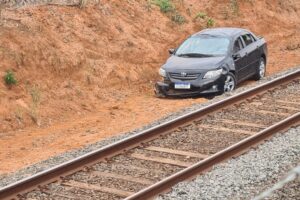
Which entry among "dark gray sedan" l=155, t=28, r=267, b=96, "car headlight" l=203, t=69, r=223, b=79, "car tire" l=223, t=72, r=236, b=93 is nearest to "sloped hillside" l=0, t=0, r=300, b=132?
"dark gray sedan" l=155, t=28, r=267, b=96

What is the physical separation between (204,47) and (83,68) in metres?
3.82

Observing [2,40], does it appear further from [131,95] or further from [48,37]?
[131,95]

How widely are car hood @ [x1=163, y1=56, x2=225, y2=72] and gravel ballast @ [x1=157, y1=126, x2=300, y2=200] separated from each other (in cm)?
491

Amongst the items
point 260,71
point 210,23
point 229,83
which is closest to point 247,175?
point 229,83

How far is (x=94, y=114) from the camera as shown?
1564cm

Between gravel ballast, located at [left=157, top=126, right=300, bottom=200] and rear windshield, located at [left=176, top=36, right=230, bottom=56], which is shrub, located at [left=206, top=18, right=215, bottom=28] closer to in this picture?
rear windshield, located at [left=176, top=36, right=230, bottom=56]

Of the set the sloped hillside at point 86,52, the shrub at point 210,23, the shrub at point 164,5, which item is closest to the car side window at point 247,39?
the sloped hillside at point 86,52

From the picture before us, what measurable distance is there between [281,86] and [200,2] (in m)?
10.8

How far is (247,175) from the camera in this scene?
9.27 meters

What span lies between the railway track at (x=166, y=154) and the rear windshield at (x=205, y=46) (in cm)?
232

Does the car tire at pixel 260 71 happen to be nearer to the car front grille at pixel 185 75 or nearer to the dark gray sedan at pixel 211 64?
the dark gray sedan at pixel 211 64

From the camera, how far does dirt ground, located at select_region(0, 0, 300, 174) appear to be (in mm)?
13836

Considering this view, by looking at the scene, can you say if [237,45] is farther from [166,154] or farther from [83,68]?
[166,154]

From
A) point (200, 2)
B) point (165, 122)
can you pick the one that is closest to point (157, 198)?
point (165, 122)
